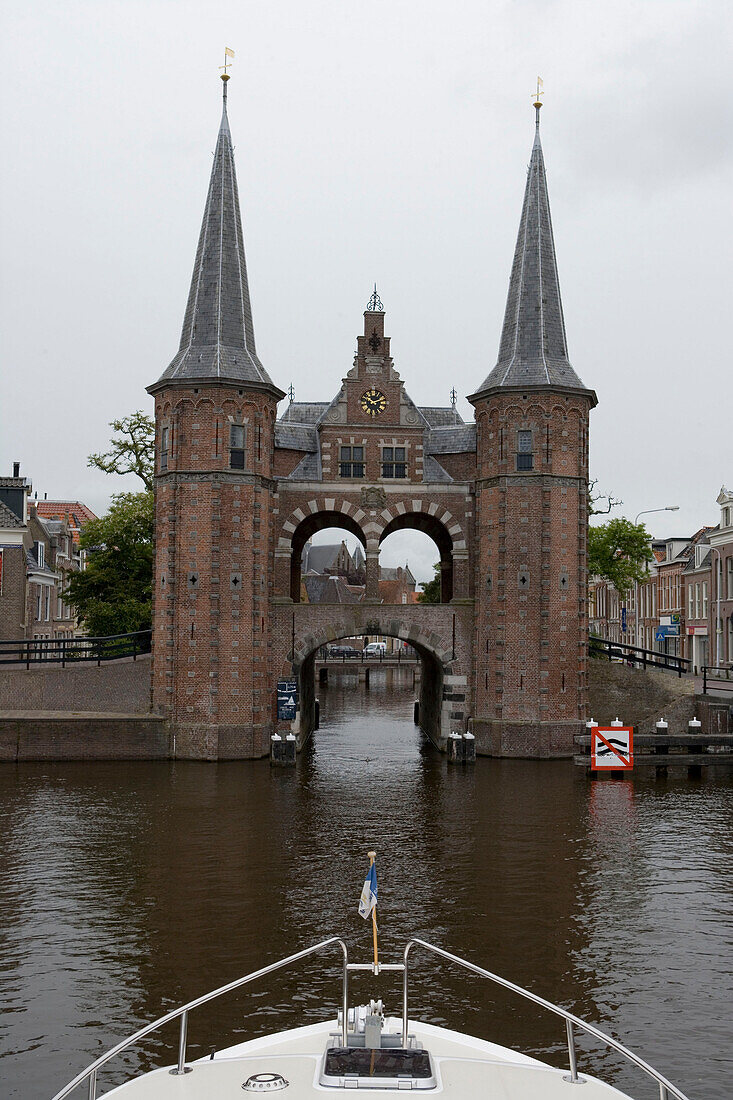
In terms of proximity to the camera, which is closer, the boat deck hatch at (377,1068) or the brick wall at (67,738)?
the boat deck hatch at (377,1068)

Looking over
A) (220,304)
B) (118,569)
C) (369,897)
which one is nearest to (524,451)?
(220,304)

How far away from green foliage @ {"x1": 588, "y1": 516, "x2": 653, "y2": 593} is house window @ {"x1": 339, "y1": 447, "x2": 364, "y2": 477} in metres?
18.1

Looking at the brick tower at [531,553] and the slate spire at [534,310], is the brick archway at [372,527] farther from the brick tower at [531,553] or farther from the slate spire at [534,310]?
the slate spire at [534,310]

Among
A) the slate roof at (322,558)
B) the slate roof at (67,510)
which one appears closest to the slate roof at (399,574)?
the slate roof at (322,558)

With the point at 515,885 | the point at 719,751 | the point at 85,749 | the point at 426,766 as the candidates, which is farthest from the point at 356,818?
the point at 719,751

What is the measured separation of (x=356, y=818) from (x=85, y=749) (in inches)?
504

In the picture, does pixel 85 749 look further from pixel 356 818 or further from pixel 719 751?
pixel 719 751

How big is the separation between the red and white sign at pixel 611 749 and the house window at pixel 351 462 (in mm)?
13361

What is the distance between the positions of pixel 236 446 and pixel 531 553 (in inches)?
456

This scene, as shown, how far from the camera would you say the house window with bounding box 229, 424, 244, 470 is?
36.2 metres

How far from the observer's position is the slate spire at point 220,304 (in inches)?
1436

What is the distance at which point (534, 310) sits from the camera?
38.4 metres

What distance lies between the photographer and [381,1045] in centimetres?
899

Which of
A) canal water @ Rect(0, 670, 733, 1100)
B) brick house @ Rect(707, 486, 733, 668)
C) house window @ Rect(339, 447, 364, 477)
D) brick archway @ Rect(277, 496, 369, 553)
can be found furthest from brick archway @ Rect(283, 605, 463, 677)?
brick house @ Rect(707, 486, 733, 668)
